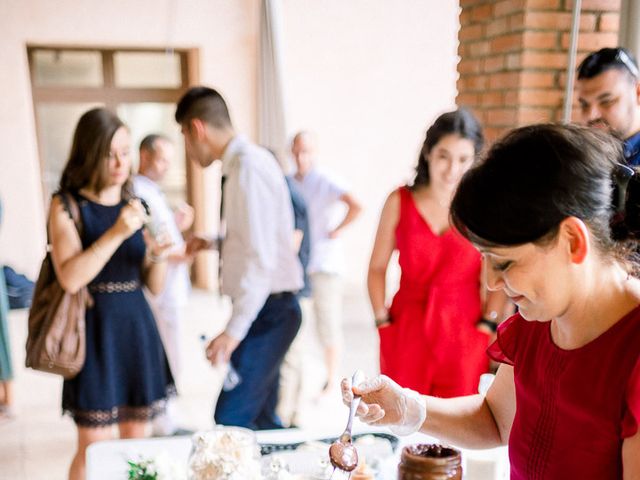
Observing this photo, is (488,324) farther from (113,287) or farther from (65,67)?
(65,67)

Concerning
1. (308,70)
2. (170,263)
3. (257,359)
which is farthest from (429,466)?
(308,70)

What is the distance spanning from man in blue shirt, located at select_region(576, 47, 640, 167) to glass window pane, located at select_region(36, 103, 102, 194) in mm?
4764

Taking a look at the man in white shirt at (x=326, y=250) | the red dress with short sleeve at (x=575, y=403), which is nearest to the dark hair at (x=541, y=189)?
the red dress with short sleeve at (x=575, y=403)

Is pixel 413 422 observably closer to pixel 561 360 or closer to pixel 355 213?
pixel 561 360

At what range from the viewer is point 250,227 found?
2.01 metres

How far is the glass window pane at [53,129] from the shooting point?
570 cm

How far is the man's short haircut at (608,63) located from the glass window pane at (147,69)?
4586 millimetres

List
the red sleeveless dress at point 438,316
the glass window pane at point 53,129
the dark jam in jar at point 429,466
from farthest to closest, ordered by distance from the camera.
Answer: the glass window pane at point 53,129 → the red sleeveless dress at point 438,316 → the dark jam in jar at point 429,466

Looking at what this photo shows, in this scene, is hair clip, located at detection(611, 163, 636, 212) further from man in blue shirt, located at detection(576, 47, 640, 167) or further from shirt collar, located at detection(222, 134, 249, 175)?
shirt collar, located at detection(222, 134, 249, 175)

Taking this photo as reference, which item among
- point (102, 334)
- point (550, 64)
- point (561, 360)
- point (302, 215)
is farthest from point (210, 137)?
point (561, 360)

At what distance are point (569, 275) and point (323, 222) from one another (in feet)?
9.39

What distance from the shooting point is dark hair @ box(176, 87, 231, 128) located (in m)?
2.13

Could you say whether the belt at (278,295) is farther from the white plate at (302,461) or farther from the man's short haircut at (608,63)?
the man's short haircut at (608,63)

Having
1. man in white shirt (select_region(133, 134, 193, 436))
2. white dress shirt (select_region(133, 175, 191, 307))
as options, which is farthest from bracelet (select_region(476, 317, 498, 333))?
white dress shirt (select_region(133, 175, 191, 307))
